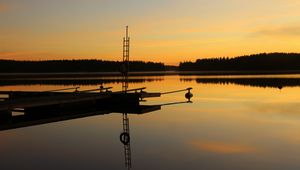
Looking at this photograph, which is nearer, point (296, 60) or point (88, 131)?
point (88, 131)

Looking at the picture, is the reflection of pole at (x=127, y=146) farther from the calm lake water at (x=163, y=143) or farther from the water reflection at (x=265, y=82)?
the water reflection at (x=265, y=82)

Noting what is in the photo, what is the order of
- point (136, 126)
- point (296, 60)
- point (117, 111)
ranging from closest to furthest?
1. point (136, 126)
2. point (117, 111)
3. point (296, 60)

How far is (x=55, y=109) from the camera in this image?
65.0 ft

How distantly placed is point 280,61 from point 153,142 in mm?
182610

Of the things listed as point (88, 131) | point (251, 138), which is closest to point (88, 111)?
point (88, 131)

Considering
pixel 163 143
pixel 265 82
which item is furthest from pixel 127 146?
pixel 265 82

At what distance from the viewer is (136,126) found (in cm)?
1912

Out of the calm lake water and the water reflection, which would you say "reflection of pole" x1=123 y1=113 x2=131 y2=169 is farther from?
the water reflection

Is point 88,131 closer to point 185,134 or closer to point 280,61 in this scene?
point 185,134

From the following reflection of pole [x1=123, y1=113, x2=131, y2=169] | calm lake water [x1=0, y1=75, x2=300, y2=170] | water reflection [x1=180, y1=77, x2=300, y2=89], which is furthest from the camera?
water reflection [x1=180, y1=77, x2=300, y2=89]

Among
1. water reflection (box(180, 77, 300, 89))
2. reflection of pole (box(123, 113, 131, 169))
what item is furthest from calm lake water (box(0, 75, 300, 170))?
water reflection (box(180, 77, 300, 89))

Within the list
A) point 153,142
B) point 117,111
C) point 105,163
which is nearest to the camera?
point 105,163

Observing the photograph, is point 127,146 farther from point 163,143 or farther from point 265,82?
point 265,82

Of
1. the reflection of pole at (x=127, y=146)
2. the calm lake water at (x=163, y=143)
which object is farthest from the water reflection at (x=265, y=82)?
the reflection of pole at (x=127, y=146)
